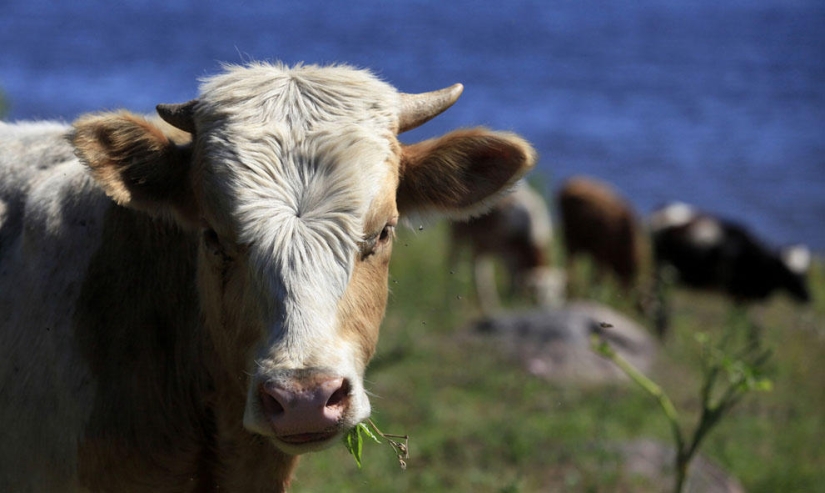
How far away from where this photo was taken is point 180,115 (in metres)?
3.67

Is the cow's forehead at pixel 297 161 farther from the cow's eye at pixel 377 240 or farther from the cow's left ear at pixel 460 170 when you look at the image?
the cow's left ear at pixel 460 170

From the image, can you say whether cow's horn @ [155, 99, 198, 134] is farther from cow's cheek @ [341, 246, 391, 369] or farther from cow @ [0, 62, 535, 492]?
cow's cheek @ [341, 246, 391, 369]

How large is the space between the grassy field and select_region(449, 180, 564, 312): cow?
245 cm

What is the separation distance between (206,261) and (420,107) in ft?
3.23

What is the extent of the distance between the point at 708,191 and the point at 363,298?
19.0 meters

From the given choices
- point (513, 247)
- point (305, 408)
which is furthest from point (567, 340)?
point (305, 408)

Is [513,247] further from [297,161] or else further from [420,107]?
[297,161]

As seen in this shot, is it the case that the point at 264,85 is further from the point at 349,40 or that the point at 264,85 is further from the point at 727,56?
the point at 727,56

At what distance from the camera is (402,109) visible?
3.77 metres

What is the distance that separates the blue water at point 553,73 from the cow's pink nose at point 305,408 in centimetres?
1155

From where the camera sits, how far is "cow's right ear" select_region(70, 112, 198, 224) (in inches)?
139

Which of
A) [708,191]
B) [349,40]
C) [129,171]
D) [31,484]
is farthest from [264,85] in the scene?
[349,40]

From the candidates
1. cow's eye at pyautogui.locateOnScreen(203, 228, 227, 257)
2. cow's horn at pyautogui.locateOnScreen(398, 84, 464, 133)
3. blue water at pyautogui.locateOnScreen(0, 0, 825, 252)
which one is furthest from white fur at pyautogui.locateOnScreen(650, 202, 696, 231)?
cow's eye at pyautogui.locateOnScreen(203, 228, 227, 257)

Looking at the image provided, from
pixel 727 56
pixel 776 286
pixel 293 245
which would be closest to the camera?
pixel 293 245
